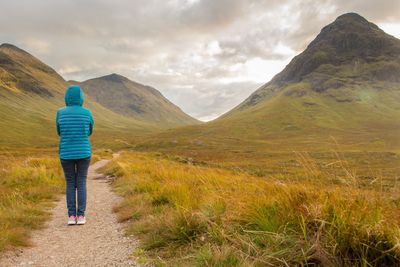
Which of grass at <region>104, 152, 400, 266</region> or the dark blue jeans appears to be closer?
grass at <region>104, 152, 400, 266</region>

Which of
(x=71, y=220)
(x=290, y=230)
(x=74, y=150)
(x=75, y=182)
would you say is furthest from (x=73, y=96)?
(x=290, y=230)

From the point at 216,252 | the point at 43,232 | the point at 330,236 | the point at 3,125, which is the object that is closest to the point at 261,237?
the point at 216,252

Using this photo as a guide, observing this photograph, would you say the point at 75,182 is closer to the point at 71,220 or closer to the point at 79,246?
the point at 71,220

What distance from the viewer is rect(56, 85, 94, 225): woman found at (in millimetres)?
7812

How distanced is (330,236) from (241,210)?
1905 millimetres

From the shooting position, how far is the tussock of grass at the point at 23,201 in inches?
243

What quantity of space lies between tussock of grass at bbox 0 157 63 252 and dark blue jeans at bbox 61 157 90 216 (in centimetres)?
77

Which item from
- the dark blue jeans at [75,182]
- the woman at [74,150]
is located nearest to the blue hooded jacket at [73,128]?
the woman at [74,150]

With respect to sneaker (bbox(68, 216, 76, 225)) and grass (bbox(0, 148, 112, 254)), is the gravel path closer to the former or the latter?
sneaker (bbox(68, 216, 76, 225))

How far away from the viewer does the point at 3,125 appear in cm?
18725

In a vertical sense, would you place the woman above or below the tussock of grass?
above

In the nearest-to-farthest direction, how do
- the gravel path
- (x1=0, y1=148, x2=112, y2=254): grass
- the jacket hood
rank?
the gravel path
(x1=0, y1=148, x2=112, y2=254): grass
the jacket hood

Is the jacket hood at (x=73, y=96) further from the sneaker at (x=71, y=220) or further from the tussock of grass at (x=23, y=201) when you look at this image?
the tussock of grass at (x=23, y=201)

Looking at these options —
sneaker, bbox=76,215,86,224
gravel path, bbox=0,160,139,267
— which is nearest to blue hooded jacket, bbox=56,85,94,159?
sneaker, bbox=76,215,86,224
